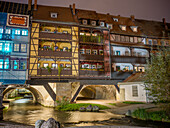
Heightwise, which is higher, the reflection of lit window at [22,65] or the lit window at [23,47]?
the lit window at [23,47]

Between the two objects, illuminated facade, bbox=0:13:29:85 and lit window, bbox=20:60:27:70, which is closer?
illuminated facade, bbox=0:13:29:85

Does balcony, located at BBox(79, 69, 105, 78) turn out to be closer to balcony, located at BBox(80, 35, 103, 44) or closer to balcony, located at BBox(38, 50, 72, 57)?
balcony, located at BBox(38, 50, 72, 57)

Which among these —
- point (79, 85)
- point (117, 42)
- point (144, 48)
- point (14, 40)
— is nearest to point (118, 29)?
point (117, 42)

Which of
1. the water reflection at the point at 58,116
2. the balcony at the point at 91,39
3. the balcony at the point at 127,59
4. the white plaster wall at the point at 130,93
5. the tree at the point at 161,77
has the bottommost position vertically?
the water reflection at the point at 58,116

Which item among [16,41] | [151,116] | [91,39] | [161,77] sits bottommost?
[151,116]

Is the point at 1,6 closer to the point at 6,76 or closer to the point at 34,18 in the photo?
the point at 34,18

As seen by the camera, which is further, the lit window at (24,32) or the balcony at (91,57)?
the balcony at (91,57)

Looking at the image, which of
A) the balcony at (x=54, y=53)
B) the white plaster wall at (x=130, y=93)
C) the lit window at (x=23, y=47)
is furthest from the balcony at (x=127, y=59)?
the lit window at (x=23, y=47)

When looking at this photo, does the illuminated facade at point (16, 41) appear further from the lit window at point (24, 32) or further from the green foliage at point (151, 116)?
the green foliage at point (151, 116)

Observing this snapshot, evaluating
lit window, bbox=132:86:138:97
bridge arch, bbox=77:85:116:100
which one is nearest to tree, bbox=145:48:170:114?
lit window, bbox=132:86:138:97

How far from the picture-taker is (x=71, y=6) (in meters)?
31.7

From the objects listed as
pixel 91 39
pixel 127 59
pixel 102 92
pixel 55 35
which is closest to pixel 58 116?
pixel 55 35

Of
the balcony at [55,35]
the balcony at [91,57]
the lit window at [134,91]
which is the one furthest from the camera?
the balcony at [91,57]

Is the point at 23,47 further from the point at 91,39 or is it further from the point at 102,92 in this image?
the point at 102,92
